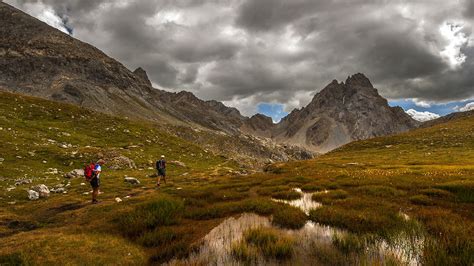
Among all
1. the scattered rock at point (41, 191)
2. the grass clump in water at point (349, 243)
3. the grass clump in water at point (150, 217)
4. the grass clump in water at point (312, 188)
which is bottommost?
the grass clump in water at point (312, 188)

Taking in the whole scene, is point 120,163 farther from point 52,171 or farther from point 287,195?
point 287,195

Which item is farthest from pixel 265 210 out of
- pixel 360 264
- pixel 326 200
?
pixel 360 264

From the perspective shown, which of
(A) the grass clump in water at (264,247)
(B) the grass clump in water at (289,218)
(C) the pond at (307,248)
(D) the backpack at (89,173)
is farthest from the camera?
(D) the backpack at (89,173)

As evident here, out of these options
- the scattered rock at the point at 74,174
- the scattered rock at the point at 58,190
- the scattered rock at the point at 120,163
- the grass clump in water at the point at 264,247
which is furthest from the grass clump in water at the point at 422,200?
the scattered rock at the point at 120,163

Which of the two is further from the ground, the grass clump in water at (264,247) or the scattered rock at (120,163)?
the scattered rock at (120,163)

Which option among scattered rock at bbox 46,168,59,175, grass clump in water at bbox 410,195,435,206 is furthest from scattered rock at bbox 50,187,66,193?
grass clump in water at bbox 410,195,435,206

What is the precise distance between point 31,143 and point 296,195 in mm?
41851

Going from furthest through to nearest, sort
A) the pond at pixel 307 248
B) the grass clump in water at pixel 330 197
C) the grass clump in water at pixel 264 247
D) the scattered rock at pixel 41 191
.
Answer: the scattered rock at pixel 41 191 → the grass clump in water at pixel 330 197 → the grass clump in water at pixel 264 247 → the pond at pixel 307 248

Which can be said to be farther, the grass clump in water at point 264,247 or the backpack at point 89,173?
the backpack at point 89,173

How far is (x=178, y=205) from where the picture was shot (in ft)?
42.1

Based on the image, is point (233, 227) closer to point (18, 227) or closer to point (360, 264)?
point (360, 264)

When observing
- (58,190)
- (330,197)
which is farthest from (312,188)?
(58,190)

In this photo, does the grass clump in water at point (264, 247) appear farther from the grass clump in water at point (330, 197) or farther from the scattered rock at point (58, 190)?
the scattered rock at point (58, 190)

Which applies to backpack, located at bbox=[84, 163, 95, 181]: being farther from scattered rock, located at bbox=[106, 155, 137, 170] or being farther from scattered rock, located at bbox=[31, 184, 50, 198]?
scattered rock, located at bbox=[106, 155, 137, 170]
